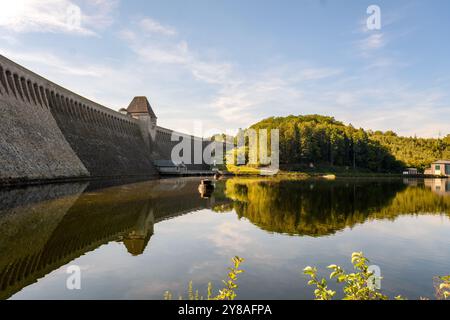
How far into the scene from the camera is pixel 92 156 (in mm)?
57031

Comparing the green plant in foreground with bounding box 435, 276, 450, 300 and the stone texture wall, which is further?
the stone texture wall

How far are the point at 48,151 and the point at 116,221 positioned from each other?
2853 cm

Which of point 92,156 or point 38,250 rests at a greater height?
point 92,156

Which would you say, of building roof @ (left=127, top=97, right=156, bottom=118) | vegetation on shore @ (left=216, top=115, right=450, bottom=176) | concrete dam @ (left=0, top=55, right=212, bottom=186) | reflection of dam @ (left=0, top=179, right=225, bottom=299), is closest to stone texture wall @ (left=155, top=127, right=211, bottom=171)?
building roof @ (left=127, top=97, right=156, bottom=118)

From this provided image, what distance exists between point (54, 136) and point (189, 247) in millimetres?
39854

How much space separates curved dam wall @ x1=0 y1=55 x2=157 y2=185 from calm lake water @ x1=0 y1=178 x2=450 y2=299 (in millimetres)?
12263

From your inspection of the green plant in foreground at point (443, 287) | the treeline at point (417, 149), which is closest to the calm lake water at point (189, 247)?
the green plant in foreground at point (443, 287)

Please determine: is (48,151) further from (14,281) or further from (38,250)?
(14,281)

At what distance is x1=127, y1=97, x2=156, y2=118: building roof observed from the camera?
9662 cm

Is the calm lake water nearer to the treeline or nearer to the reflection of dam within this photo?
the reflection of dam

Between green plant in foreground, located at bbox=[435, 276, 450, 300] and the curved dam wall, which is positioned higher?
the curved dam wall

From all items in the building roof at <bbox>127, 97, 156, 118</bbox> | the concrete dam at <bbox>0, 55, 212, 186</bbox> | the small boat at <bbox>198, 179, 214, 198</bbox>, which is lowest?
the small boat at <bbox>198, 179, 214, 198</bbox>

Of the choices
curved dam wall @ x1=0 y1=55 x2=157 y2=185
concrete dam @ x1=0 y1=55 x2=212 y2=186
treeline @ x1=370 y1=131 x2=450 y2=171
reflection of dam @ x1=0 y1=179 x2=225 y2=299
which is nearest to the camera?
reflection of dam @ x1=0 y1=179 x2=225 y2=299
